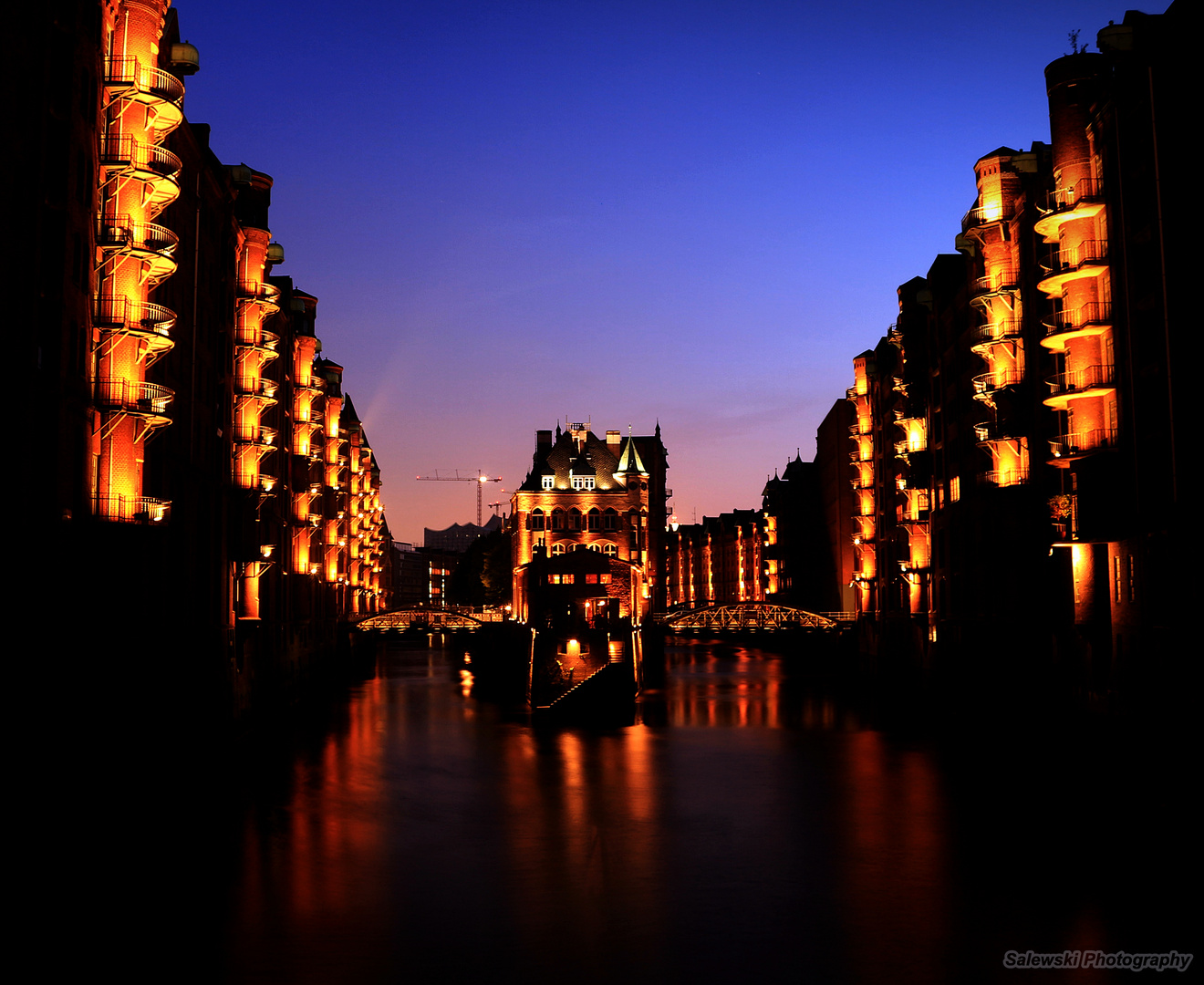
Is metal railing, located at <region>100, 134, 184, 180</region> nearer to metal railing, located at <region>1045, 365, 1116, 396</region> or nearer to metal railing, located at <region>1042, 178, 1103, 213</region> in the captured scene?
metal railing, located at <region>1042, 178, 1103, 213</region>

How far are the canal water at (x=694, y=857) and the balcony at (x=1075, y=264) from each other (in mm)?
16842

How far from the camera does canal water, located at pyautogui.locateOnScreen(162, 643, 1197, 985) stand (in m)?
22.8

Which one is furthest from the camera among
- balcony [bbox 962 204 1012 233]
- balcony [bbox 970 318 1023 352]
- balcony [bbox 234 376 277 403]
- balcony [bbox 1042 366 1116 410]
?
balcony [bbox 234 376 277 403]

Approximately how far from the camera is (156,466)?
43.2m

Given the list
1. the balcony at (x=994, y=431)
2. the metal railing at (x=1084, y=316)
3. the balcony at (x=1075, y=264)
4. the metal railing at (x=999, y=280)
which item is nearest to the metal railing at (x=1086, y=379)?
the metal railing at (x=1084, y=316)

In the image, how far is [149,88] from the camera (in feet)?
124

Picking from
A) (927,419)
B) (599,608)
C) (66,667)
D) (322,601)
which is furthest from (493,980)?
(599,608)

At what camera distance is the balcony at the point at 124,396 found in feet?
121

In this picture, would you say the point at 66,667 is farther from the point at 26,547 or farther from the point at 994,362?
the point at 994,362

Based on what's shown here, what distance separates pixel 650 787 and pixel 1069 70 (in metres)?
32.2

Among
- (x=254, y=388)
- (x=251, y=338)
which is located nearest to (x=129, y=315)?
(x=254, y=388)

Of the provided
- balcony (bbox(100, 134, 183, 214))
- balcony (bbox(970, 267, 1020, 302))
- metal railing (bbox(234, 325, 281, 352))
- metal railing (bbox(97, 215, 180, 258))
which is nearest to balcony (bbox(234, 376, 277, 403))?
metal railing (bbox(234, 325, 281, 352))

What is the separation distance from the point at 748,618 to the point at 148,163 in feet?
269

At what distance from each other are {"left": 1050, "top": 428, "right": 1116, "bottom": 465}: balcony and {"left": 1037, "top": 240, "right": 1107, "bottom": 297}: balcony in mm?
5741
